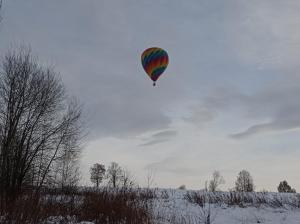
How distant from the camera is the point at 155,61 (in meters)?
21.4

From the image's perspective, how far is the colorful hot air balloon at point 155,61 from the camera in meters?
21.4

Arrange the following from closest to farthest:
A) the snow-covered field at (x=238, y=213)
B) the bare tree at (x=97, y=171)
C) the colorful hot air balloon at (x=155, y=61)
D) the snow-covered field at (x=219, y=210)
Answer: the snow-covered field at (x=219, y=210) → the snow-covered field at (x=238, y=213) → the colorful hot air balloon at (x=155, y=61) → the bare tree at (x=97, y=171)

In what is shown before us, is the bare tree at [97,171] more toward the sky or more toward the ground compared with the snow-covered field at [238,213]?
more toward the sky

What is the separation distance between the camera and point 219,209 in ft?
41.8

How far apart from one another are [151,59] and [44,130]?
847 centimetres

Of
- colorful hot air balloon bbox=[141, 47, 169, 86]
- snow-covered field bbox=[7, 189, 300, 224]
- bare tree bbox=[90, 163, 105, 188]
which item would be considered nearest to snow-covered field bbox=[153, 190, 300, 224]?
snow-covered field bbox=[7, 189, 300, 224]

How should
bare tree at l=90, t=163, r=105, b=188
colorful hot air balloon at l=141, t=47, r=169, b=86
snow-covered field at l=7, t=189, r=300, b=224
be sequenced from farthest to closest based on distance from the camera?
bare tree at l=90, t=163, r=105, b=188 → colorful hot air balloon at l=141, t=47, r=169, b=86 → snow-covered field at l=7, t=189, r=300, b=224

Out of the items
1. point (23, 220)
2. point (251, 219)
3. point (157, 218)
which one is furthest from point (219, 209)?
point (23, 220)

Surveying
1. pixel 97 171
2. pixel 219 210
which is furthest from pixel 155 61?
pixel 97 171

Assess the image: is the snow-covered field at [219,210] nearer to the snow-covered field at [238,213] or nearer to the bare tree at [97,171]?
the snow-covered field at [238,213]

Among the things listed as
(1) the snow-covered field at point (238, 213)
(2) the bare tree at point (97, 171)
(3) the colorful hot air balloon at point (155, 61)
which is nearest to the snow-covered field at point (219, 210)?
(1) the snow-covered field at point (238, 213)

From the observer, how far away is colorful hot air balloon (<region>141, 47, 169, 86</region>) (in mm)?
21375

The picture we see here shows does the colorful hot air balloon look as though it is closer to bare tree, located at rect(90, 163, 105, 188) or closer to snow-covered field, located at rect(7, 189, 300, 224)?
snow-covered field, located at rect(7, 189, 300, 224)

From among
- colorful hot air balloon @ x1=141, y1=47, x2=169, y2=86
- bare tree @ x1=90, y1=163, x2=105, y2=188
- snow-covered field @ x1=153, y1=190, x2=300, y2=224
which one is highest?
colorful hot air balloon @ x1=141, y1=47, x2=169, y2=86
